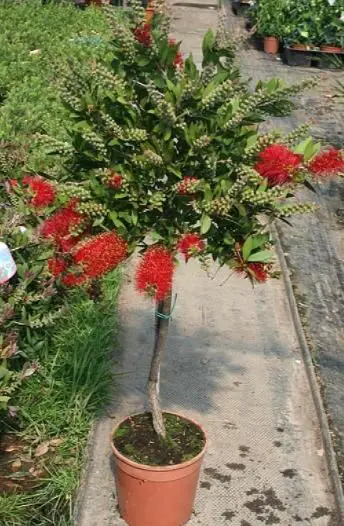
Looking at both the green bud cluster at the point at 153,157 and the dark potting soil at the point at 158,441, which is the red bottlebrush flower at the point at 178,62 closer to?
the green bud cluster at the point at 153,157

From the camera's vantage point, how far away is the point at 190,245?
138 inches

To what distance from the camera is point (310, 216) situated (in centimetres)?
849

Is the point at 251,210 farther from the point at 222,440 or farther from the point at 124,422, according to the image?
the point at 222,440

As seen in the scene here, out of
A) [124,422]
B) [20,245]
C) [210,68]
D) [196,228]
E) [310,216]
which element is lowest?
[310,216]

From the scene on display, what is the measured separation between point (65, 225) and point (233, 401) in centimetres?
207

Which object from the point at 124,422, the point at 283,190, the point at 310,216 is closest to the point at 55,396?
the point at 124,422

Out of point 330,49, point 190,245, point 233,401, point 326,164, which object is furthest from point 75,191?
point 330,49

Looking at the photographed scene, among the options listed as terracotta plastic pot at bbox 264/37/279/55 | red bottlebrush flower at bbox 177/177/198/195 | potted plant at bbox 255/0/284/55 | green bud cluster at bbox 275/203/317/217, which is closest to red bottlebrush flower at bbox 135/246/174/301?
red bottlebrush flower at bbox 177/177/198/195

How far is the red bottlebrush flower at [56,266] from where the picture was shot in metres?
4.53

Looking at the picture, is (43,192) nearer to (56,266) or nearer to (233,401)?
(56,266)

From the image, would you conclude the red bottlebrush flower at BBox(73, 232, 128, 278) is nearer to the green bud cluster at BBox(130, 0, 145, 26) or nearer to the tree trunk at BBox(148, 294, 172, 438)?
the tree trunk at BBox(148, 294, 172, 438)

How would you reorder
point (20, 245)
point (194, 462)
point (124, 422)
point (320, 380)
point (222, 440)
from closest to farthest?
point (194, 462) → point (124, 422) → point (20, 245) → point (222, 440) → point (320, 380)

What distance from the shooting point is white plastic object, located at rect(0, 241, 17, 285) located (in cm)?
422

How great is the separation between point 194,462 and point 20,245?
1468mm
